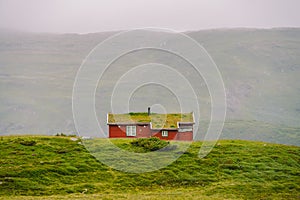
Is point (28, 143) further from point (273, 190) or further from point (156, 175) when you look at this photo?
point (273, 190)

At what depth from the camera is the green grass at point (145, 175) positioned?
3534cm

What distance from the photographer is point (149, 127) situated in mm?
59625

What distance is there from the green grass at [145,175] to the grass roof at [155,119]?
855 cm

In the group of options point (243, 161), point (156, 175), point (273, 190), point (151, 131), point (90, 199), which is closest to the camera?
point (90, 199)

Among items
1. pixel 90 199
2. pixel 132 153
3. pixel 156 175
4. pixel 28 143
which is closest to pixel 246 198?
pixel 156 175

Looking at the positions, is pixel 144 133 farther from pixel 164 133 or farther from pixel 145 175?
pixel 145 175

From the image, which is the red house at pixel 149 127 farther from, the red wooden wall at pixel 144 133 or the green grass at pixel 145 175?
the green grass at pixel 145 175

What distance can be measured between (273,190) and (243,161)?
8.98 m

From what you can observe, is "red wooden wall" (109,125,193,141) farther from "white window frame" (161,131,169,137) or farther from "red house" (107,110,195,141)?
"white window frame" (161,131,169,137)

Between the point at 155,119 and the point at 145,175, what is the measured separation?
20.8 m

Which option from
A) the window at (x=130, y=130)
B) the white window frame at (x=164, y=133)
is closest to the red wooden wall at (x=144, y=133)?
the white window frame at (x=164, y=133)

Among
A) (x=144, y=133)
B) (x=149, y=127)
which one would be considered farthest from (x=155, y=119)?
(x=144, y=133)

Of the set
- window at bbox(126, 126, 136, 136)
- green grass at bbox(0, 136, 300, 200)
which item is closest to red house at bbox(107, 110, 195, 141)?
window at bbox(126, 126, 136, 136)

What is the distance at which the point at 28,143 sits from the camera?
50125 mm
